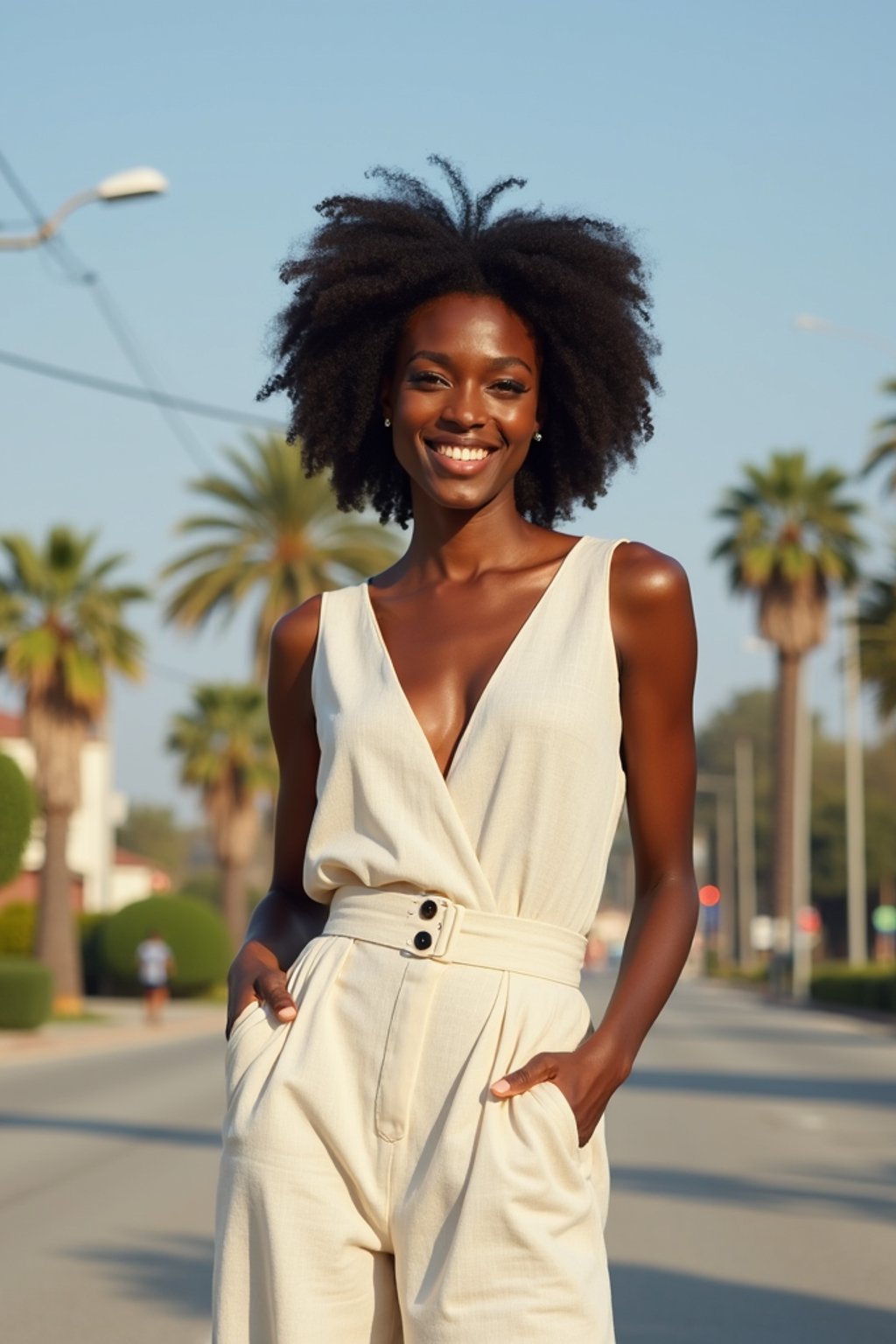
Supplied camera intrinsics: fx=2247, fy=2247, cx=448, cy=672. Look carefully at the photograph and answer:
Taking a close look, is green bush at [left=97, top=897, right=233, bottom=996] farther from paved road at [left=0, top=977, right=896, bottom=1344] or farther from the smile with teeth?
the smile with teeth

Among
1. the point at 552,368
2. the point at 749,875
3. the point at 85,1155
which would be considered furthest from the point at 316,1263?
the point at 749,875

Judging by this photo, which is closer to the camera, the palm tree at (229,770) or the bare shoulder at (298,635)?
the bare shoulder at (298,635)

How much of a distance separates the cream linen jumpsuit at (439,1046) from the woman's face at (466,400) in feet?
0.93

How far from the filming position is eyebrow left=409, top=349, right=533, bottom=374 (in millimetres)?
3182

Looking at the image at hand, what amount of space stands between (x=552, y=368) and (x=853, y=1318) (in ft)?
18.6

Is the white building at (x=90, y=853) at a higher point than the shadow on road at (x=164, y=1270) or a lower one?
higher

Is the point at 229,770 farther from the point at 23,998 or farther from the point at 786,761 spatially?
the point at 23,998

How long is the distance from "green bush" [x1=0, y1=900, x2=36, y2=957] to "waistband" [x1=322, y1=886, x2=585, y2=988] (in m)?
43.7

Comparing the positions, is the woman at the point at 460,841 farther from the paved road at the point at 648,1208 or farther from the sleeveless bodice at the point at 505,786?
the paved road at the point at 648,1208

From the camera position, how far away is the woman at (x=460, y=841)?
9.04ft

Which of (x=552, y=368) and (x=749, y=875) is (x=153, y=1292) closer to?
(x=552, y=368)

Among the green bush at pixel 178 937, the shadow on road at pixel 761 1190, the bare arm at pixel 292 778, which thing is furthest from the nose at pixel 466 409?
the green bush at pixel 178 937

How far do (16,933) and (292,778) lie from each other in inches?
1733

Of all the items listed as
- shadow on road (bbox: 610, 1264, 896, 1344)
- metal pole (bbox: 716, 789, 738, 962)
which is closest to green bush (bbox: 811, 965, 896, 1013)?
shadow on road (bbox: 610, 1264, 896, 1344)
